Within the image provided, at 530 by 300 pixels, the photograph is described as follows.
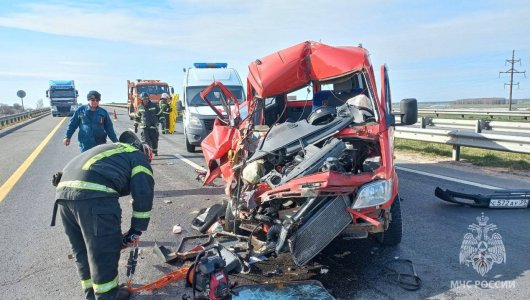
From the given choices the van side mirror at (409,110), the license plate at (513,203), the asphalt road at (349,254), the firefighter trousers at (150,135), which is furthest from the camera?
the firefighter trousers at (150,135)

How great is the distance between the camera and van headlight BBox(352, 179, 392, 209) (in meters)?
3.55

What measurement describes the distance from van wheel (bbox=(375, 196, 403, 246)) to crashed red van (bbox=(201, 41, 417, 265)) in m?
0.01

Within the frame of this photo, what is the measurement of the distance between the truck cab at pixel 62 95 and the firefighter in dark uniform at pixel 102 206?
34.8m

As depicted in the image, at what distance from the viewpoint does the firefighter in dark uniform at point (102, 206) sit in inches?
123

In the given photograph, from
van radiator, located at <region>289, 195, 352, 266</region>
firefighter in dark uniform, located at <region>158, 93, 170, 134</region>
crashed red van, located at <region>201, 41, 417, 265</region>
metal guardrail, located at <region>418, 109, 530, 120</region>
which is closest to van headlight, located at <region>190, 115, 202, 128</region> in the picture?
firefighter in dark uniform, located at <region>158, 93, 170, 134</region>

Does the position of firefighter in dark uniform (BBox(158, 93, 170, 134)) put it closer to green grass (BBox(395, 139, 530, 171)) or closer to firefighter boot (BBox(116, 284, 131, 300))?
green grass (BBox(395, 139, 530, 171))

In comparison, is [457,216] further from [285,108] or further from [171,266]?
[171,266]

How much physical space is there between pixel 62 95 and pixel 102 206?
118ft

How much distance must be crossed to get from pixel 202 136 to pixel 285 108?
526 centimetres

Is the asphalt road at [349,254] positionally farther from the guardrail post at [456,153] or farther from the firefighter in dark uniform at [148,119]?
the firefighter in dark uniform at [148,119]

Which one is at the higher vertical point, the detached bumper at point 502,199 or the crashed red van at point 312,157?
the crashed red van at point 312,157

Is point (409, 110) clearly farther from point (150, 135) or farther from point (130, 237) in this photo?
point (150, 135)

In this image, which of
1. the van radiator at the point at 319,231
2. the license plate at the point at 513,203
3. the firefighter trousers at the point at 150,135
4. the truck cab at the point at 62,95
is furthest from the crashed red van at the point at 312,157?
the truck cab at the point at 62,95

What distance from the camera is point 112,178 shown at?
3.22 m
